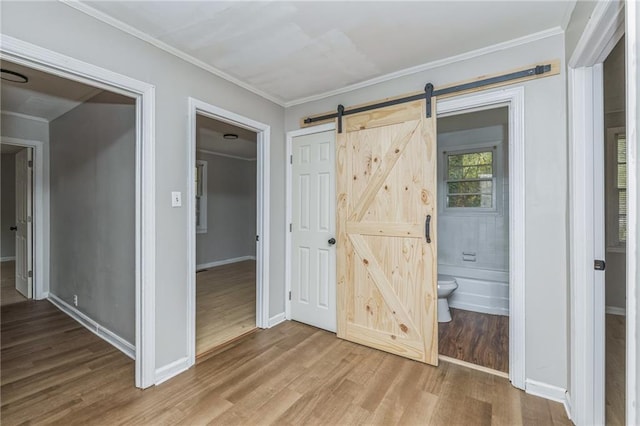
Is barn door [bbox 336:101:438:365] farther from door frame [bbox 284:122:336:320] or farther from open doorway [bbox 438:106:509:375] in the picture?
open doorway [bbox 438:106:509:375]

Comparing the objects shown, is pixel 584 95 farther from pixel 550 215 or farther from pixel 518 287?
pixel 518 287

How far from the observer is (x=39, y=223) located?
3.77 metres

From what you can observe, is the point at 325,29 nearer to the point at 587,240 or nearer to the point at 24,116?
the point at 587,240

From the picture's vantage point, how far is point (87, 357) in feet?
7.97

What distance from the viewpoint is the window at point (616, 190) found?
1591 millimetres

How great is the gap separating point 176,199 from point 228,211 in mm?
4542

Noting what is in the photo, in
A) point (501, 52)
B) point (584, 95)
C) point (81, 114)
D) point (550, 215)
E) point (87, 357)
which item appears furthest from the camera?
point (81, 114)

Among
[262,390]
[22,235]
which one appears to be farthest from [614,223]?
[22,235]

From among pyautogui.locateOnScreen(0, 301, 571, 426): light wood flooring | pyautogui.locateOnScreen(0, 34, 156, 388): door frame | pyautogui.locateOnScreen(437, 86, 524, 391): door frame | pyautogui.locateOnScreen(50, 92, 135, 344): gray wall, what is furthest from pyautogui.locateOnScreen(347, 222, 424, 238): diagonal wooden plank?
pyautogui.locateOnScreen(50, 92, 135, 344): gray wall

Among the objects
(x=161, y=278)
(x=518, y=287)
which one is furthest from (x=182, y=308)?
(x=518, y=287)

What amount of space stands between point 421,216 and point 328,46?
4.86 ft

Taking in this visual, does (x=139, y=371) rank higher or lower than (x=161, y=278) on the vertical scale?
lower

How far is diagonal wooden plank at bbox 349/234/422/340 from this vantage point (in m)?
2.44

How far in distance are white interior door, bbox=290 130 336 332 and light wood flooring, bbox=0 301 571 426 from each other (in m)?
0.47
